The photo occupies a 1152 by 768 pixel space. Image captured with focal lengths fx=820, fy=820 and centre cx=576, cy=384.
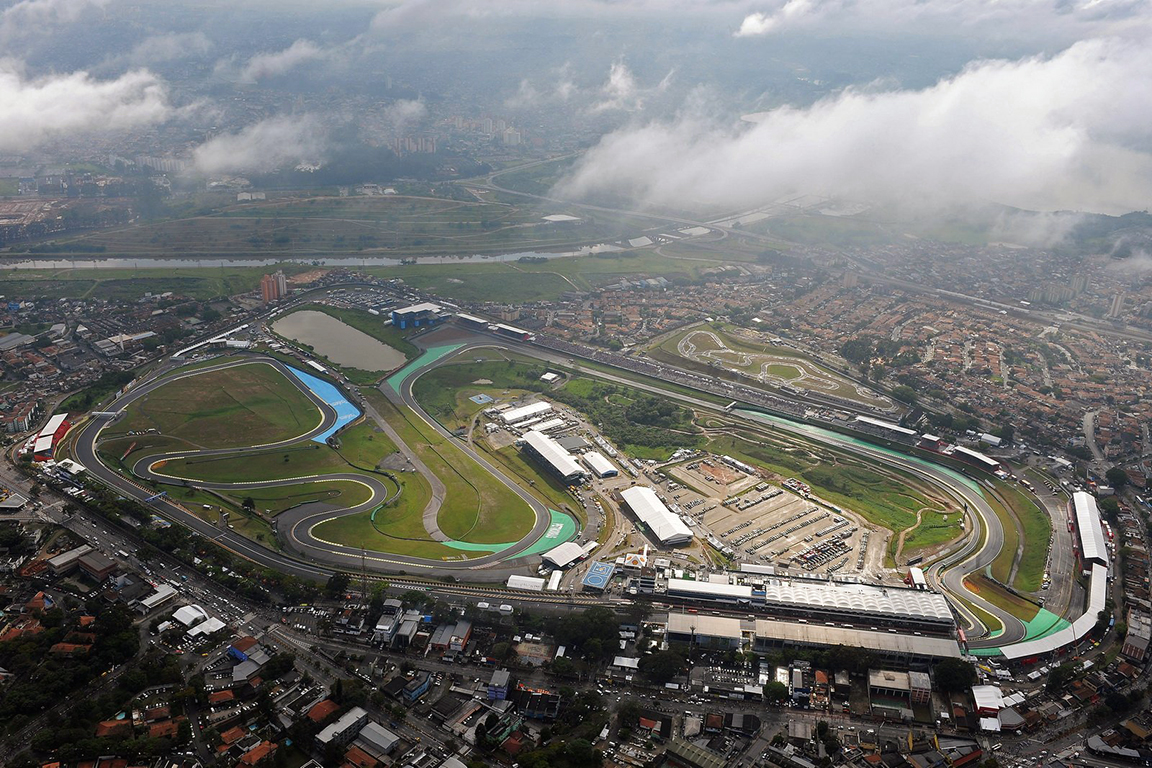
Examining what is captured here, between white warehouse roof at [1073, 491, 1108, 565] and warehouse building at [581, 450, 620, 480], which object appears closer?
white warehouse roof at [1073, 491, 1108, 565]

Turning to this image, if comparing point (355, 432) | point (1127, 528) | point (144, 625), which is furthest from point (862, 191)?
point (144, 625)

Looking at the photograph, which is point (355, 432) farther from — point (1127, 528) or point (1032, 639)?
point (1127, 528)

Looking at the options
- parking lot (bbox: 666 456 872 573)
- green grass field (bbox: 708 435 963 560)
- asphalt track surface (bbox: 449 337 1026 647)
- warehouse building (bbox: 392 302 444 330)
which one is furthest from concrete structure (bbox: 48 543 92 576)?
warehouse building (bbox: 392 302 444 330)

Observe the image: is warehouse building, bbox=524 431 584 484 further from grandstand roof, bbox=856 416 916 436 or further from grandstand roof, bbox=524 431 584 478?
grandstand roof, bbox=856 416 916 436

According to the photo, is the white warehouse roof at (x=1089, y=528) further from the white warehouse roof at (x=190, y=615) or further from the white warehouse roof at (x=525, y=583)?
the white warehouse roof at (x=190, y=615)

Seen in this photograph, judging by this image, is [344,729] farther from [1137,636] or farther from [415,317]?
[415,317]

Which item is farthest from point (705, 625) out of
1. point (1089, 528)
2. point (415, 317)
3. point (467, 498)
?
point (415, 317)

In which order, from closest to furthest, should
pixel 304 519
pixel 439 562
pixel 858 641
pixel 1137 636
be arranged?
pixel 858 641 → pixel 1137 636 → pixel 439 562 → pixel 304 519
